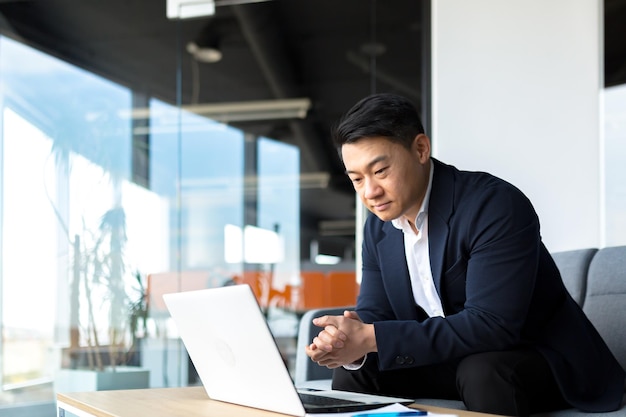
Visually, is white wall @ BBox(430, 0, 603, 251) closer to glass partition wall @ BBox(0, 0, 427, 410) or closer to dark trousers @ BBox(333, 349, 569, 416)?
glass partition wall @ BBox(0, 0, 427, 410)

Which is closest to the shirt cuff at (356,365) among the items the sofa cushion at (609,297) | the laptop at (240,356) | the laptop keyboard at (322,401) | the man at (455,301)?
the man at (455,301)

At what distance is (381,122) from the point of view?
1.87 metres

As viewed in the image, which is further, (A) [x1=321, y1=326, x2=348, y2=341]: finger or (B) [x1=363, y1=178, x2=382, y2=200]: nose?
(B) [x1=363, y1=178, x2=382, y2=200]: nose

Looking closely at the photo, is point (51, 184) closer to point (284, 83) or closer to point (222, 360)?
point (284, 83)

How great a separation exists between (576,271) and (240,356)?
1412 mm

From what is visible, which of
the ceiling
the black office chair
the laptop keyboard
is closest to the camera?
the laptop keyboard

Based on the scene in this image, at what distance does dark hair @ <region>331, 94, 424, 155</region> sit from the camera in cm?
187

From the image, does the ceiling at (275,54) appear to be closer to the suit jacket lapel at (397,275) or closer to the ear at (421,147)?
the suit jacket lapel at (397,275)

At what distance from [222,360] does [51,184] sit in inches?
129

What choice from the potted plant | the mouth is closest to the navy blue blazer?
the mouth

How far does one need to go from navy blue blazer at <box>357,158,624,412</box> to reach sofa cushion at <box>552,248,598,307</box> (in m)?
0.60

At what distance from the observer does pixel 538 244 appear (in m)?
1.87

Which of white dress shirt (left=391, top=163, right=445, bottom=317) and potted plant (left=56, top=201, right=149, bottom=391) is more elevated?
white dress shirt (left=391, top=163, right=445, bottom=317)

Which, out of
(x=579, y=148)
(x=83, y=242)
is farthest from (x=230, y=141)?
(x=579, y=148)
